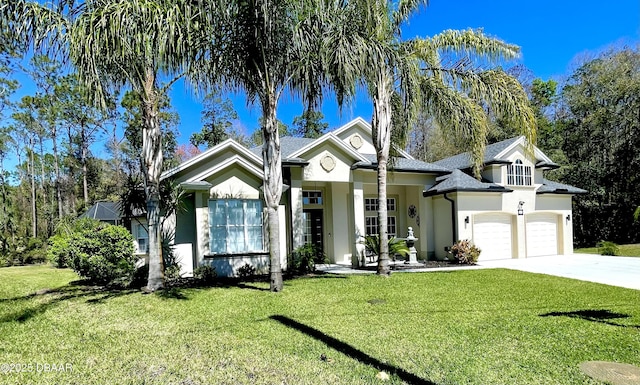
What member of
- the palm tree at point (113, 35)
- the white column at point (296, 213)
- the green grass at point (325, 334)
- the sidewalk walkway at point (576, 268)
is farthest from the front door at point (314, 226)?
the palm tree at point (113, 35)

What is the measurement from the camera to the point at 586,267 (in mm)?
14547

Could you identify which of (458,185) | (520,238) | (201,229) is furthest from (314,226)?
(520,238)

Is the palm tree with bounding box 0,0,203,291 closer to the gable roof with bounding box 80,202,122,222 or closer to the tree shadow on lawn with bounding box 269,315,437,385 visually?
the tree shadow on lawn with bounding box 269,315,437,385

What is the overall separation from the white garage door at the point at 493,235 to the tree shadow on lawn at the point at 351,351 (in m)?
12.8

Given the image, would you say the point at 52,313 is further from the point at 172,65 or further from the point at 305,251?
the point at 305,251

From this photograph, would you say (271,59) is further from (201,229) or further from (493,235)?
(493,235)

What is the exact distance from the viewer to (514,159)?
722 inches

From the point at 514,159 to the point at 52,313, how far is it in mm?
19399

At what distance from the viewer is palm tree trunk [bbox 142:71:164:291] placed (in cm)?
1008

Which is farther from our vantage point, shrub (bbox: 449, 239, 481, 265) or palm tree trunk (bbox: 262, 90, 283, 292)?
shrub (bbox: 449, 239, 481, 265)

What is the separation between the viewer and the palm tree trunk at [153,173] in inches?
397

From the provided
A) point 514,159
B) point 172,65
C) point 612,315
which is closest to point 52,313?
point 172,65

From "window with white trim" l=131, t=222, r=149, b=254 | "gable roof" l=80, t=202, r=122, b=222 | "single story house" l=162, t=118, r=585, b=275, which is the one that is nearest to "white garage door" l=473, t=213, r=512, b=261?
"single story house" l=162, t=118, r=585, b=275

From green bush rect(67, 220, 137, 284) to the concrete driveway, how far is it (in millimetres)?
13851
